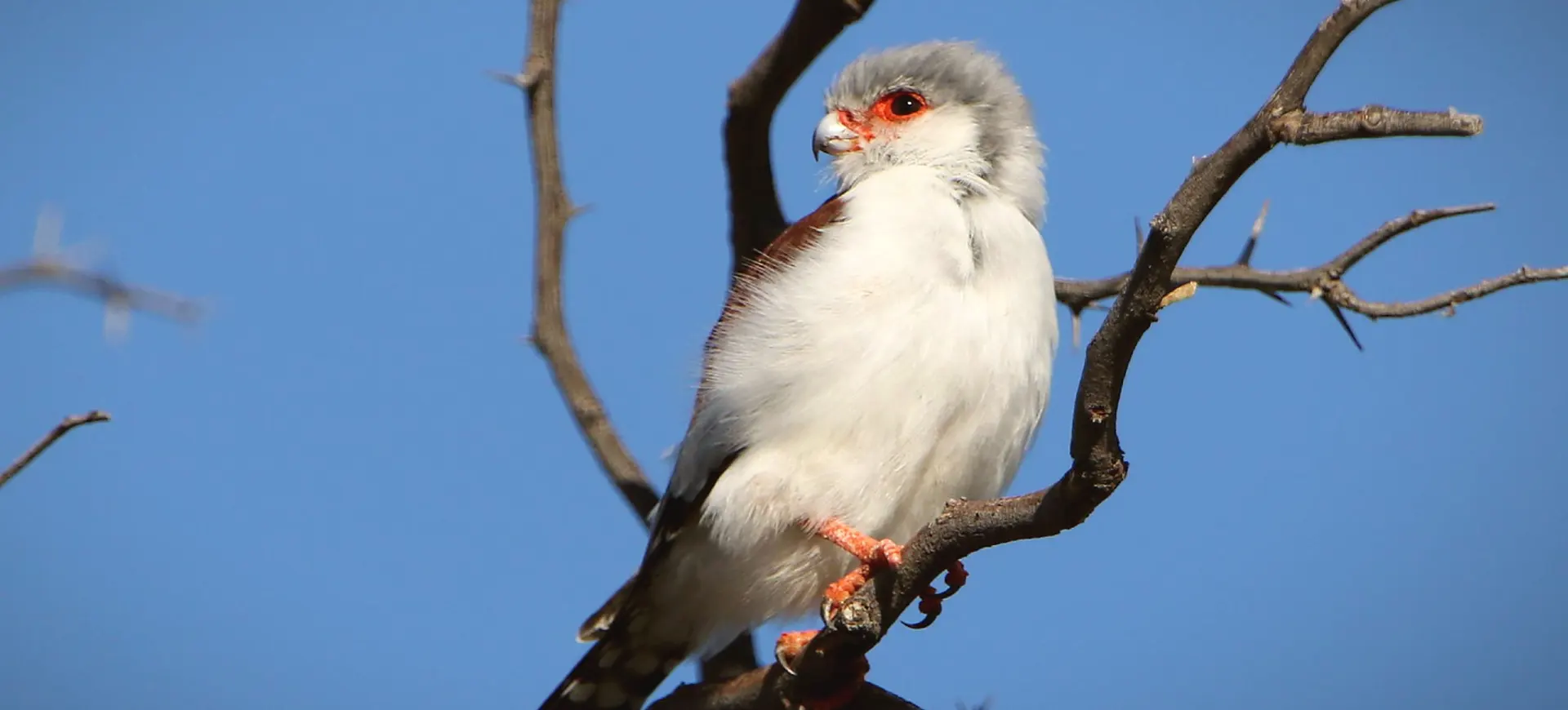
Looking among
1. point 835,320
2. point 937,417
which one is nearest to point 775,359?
point 835,320

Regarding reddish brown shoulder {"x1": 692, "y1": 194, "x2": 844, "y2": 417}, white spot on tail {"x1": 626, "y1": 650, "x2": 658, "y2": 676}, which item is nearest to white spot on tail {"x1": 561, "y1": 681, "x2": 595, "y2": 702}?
white spot on tail {"x1": 626, "y1": 650, "x2": 658, "y2": 676}

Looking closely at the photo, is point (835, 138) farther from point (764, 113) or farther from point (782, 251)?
point (782, 251)

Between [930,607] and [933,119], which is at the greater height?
[933,119]

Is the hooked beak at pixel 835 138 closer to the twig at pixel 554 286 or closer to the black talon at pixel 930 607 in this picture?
the twig at pixel 554 286

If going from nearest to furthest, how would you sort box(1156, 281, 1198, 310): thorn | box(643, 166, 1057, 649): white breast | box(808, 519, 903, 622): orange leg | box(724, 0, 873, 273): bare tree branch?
box(1156, 281, 1198, 310): thorn, box(808, 519, 903, 622): orange leg, box(643, 166, 1057, 649): white breast, box(724, 0, 873, 273): bare tree branch

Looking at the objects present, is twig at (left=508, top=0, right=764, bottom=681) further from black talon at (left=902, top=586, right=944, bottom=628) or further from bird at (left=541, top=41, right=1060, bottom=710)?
black talon at (left=902, top=586, right=944, bottom=628)

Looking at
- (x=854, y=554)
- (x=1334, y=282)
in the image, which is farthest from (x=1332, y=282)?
(x=854, y=554)

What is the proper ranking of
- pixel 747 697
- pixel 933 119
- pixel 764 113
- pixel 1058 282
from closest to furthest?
1. pixel 747 697
2. pixel 933 119
3. pixel 764 113
4. pixel 1058 282

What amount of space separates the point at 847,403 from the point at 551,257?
6.01 ft

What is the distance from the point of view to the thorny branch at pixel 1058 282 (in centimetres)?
239

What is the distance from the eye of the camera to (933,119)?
4.85 m

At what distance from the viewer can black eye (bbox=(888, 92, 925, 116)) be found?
16.2ft

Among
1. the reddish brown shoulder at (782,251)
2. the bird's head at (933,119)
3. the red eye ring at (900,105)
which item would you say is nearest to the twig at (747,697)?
the reddish brown shoulder at (782,251)

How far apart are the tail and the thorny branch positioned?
380 millimetres
